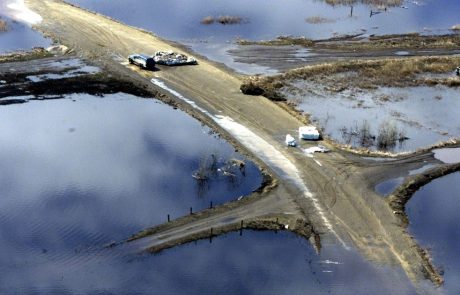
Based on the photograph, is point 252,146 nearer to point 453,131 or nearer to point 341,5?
point 453,131

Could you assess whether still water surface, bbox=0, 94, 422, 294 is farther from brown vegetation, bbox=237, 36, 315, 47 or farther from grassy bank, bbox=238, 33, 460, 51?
grassy bank, bbox=238, 33, 460, 51

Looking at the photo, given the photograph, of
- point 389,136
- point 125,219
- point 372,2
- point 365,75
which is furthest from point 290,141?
point 372,2

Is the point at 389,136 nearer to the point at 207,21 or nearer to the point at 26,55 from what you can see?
the point at 207,21

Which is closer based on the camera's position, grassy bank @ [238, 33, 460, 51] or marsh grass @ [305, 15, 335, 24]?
grassy bank @ [238, 33, 460, 51]

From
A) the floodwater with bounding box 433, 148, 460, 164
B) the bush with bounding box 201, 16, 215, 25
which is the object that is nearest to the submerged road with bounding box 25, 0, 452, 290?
the floodwater with bounding box 433, 148, 460, 164

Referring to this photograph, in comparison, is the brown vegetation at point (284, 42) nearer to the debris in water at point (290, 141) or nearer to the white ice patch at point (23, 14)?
the white ice patch at point (23, 14)
